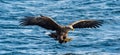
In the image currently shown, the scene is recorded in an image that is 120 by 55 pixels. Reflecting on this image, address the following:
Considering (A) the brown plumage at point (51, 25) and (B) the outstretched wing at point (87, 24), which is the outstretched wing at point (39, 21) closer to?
(A) the brown plumage at point (51, 25)

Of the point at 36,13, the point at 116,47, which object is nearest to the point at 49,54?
the point at 116,47

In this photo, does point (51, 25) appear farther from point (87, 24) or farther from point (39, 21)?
point (87, 24)

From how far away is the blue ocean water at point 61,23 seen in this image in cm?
2120

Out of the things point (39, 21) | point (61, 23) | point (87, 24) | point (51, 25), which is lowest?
point (61, 23)

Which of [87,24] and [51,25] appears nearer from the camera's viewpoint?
[51,25]

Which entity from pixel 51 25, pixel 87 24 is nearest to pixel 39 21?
pixel 51 25

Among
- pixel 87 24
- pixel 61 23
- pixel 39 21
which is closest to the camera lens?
pixel 39 21

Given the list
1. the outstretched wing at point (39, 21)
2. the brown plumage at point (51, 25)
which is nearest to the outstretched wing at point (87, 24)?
the brown plumage at point (51, 25)

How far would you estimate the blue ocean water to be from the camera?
2120cm

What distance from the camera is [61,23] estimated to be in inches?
968

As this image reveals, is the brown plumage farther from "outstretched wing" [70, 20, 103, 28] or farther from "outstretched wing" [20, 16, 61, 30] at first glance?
"outstretched wing" [70, 20, 103, 28]

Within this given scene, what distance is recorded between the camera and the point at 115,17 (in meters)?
25.7

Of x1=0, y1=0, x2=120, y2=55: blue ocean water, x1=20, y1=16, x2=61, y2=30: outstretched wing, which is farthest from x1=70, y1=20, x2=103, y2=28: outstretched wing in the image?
x1=0, y1=0, x2=120, y2=55: blue ocean water

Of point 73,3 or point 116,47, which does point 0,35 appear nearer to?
point 116,47
